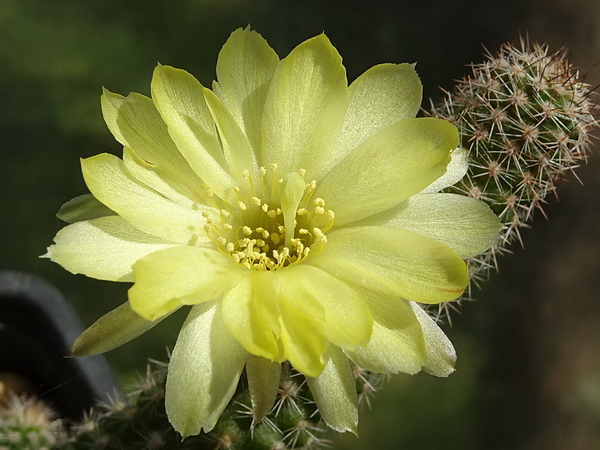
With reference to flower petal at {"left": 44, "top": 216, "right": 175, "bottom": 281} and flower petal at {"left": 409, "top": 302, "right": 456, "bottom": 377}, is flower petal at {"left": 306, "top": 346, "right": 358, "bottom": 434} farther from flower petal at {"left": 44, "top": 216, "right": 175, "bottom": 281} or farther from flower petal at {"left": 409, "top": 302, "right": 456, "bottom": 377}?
flower petal at {"left": 44, "top": 216, "right": 175, "bottom": 281}

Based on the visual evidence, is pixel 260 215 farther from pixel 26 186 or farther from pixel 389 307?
pixel 26 186

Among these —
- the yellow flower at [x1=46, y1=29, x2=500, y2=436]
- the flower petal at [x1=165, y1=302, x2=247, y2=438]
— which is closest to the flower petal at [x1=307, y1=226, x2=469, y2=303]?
the yellow flower at [x1=46, y1=29, x2=500, y2=436]

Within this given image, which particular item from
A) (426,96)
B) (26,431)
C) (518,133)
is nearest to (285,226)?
(518,133)

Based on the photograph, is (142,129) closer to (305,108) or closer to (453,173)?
(305,108)

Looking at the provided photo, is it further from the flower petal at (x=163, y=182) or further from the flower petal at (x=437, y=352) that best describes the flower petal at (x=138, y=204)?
the flower petal at (x=437, y=352)

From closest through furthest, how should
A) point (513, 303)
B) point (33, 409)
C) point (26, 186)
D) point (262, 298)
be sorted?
point (262, 298) → point (33, 409) → point (26, 186) → point (513, 303)

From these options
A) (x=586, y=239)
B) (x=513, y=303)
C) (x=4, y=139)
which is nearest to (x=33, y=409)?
(x=4, y=139)
